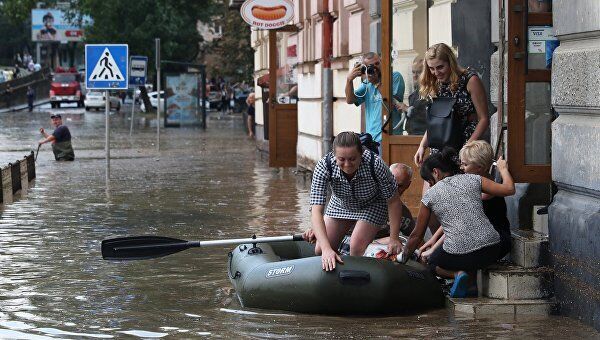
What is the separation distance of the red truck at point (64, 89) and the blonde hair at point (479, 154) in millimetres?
74045

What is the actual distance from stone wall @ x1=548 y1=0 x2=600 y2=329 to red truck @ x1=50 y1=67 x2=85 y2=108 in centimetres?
7422

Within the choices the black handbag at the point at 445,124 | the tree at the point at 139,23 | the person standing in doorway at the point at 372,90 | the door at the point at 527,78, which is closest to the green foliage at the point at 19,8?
the tree at the point at 139,23

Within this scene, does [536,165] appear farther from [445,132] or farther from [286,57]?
[286,57]

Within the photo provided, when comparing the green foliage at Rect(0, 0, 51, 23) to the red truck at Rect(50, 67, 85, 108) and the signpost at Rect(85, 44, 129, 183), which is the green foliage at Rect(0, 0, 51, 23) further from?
the signpost at Rect(85, 44, 129, 183)

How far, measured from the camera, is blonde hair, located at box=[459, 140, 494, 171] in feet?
31.8

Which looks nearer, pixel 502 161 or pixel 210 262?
pixel 502 161

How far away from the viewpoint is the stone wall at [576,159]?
886 centimetres

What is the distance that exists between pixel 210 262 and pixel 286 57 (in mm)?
15483

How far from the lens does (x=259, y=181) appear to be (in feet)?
75.7

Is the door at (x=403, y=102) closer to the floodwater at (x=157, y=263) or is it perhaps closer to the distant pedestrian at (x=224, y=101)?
the floodwater at (x=157, y=263)

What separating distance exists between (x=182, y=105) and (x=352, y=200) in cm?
4126

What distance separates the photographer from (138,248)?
36.3ft

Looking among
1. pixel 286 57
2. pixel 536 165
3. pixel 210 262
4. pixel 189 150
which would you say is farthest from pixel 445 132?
pixel 189 150

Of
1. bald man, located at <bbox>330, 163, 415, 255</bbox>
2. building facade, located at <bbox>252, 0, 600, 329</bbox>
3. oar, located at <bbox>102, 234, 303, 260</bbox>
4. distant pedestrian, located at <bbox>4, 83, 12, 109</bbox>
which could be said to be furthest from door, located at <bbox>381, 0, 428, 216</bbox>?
distant pedestrian, located at <bbox>4, 83, 12, 109</bbox>
